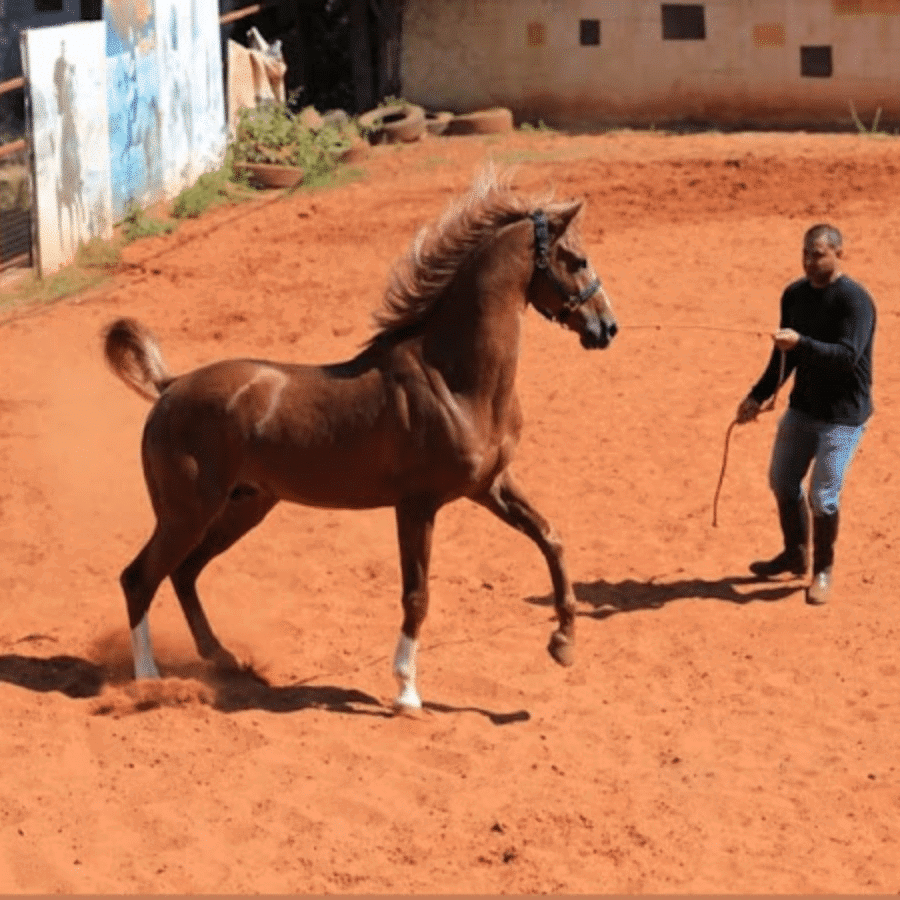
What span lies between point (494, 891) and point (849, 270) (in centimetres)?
1012

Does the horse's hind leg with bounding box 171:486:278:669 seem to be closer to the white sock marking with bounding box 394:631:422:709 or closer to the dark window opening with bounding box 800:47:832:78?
the white sock marking with bounding box 394:631:422:709

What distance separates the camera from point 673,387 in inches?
544

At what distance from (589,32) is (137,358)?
49.4 ft

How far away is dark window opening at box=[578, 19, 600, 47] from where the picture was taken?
2370cm

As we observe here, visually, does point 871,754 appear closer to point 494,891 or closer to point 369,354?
point 494,891

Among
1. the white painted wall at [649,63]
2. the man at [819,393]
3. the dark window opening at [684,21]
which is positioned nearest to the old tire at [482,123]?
the white painted wall at [649,63]

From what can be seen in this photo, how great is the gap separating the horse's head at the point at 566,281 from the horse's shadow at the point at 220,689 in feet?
5.66

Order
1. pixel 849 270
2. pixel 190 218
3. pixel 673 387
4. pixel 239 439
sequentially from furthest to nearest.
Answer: pixel 190 218, pixel 849 270, pixel 673 387, pixel 239 439

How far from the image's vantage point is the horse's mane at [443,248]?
8977mm

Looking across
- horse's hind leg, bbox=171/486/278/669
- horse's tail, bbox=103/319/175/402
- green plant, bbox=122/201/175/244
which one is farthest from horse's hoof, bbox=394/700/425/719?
green plant, bbox=122/201/175/244

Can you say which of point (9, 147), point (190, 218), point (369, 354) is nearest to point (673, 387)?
point (369, 354)

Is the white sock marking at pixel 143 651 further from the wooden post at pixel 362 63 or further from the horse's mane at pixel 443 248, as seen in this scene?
the wooden post at pixel 362 63

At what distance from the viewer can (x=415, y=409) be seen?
8930 millimetres

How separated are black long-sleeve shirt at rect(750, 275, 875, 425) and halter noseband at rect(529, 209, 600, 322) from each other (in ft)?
5.00
